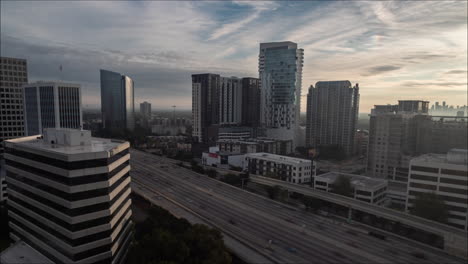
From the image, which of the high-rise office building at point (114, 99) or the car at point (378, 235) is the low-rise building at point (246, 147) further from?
the high-rise office building at point (114, 99)

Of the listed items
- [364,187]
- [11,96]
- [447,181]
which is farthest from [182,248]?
[11,96]

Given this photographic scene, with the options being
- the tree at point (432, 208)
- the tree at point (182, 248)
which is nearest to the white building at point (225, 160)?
the tree at point (432, 208)

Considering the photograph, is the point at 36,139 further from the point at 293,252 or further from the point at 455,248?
the point at 455,248

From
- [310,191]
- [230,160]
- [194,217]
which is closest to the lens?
[194,217]

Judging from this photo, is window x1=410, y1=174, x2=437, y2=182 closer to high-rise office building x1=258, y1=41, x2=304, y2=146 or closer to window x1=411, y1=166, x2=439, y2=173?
window x1=411, y1=166, x2=439, y2=173

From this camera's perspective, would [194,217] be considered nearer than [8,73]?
Yes

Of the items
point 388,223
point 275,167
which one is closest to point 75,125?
point 275,167
